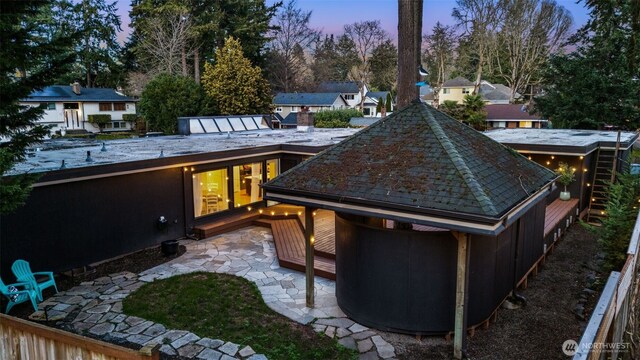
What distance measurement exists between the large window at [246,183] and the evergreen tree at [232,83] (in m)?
16.7

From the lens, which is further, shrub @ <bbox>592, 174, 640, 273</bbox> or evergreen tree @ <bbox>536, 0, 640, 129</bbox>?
evergreen tree @ <bbox>536, 0, 640, 129</bbox>

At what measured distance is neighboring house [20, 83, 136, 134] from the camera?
32.6 metres

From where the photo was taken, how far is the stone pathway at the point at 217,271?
18.8 ft

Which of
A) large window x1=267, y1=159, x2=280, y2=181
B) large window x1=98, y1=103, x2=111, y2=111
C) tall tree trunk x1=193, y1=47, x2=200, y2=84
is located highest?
tall tree trunk x1=193, y1=47, x2=200, y2=84

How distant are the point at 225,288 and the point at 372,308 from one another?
9.73 ft

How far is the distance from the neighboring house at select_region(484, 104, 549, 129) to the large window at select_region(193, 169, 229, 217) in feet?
89.3

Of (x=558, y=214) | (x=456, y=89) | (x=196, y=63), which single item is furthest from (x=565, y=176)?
(x=456, y=89)

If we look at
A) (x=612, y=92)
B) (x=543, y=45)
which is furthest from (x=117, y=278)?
(x=543, y=45)

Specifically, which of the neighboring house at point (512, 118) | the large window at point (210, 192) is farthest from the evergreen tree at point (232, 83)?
the neighboring house at point (512, 118)

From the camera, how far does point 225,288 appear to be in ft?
25.3

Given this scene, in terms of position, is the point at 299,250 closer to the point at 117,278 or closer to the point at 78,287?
the point at 117,278

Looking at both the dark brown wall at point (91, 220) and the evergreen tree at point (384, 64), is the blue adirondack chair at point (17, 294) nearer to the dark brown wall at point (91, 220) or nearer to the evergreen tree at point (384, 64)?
the dark brown wall at point (91, 220)

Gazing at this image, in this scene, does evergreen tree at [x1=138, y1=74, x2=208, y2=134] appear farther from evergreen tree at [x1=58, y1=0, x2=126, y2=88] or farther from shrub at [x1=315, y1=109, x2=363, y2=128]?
evergreen tree at [x1=58, y1=0, x2=126, y2=88]

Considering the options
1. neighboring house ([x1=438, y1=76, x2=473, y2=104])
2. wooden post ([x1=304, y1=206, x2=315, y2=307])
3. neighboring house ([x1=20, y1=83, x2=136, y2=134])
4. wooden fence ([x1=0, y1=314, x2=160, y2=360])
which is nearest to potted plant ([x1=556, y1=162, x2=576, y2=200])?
wooden post ([x1=304, y1=206, x2=315, y2=307])
